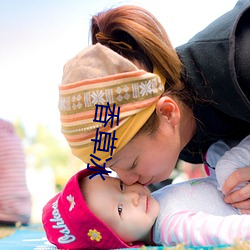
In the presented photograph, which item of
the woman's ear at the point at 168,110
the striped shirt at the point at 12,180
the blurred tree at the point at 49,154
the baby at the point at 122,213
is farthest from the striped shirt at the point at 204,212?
the blurred tree at the point at 49,154

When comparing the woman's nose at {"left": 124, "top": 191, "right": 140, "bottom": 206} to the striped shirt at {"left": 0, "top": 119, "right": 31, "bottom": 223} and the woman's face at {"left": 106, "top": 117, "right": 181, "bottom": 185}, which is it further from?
the striped shirt at {"left": 0, "top": 119, "right": 31, "bottom": 223}

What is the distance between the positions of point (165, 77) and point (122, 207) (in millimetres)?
298

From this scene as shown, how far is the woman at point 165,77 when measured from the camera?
38.6 inches

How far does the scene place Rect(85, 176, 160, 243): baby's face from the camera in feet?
3.25

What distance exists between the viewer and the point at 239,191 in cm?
106

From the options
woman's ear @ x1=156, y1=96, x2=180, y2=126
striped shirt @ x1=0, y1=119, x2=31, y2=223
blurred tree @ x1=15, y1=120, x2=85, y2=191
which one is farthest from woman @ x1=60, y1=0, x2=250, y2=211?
blurred tree @ x1=15, y1=120, x2=85, y2=191

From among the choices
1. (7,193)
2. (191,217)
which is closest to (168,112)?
(191,217)

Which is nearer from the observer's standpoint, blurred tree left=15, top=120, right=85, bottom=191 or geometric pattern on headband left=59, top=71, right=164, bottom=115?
geometric pattern on headband left=59, top=71, right=164, bottom=115

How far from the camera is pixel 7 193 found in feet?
5.96

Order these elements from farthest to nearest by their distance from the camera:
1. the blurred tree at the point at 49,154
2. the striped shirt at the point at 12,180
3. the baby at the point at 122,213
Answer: the blurred tree at the point at 49,154
the striped shirt at the point at 12,180
the baby at the point at 122,213

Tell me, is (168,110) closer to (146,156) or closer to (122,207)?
(146,156)

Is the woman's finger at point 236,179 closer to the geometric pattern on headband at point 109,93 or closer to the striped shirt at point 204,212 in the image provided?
the striped shirt at point 204,212

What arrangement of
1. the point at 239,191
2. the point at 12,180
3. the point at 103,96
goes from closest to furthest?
the point at 103,96 < the point at 239,191 < the point at 12,180

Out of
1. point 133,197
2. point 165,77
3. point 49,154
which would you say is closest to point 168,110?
point 165,77
